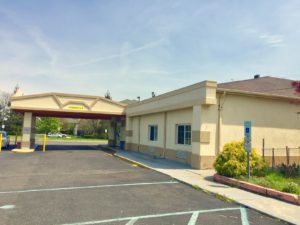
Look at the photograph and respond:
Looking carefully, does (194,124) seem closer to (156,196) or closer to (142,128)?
(156,196)

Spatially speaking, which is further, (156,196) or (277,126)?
(277,126)

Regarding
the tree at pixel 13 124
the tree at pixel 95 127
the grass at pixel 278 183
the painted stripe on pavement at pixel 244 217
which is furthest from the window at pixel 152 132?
the tree at pixel 13 124

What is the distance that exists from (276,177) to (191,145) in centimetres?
511

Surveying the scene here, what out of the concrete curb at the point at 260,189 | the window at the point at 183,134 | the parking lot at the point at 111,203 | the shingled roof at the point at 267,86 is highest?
the shingled roof at the point at 267,86

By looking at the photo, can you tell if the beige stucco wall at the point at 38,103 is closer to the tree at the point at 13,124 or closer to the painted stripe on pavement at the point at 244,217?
the painted stripe on pavement at the point at 244,217

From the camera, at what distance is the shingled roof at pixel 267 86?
1642cm

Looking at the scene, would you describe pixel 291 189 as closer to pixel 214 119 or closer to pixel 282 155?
pixel 214 119

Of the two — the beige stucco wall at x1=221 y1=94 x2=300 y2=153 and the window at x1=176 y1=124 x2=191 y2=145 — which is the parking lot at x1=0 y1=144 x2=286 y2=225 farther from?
the beige stucco wall at x1=221 y1=94 x2=300 y2=153

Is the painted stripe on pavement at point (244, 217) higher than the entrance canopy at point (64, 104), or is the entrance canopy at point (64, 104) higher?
the entrance canopy at point (64, 104)

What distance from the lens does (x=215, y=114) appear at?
1333cm

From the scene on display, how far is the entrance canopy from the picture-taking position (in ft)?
72.9

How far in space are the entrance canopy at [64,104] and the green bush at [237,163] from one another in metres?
16.0

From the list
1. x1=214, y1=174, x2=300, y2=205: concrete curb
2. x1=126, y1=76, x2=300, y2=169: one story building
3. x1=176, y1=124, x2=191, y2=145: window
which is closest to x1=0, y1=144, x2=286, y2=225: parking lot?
x1=214, y1=174, x2=300, y2=205: concrete curb

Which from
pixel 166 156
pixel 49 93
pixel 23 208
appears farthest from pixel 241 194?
pixel 49 93
